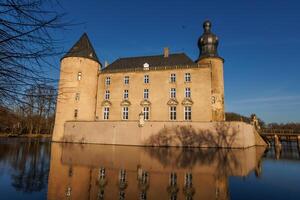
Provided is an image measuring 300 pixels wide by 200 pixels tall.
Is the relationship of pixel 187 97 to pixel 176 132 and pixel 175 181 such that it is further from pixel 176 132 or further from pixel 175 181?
pixel 175 181

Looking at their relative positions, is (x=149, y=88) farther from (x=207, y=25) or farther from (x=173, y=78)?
(x=207, y=25)

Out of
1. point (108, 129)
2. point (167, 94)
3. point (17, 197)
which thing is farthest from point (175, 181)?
point (167, 94)

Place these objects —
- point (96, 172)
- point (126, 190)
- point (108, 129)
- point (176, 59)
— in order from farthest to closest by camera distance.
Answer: point (176, 59) < point (108, 129) < point (96, 172) < point (126, 190)

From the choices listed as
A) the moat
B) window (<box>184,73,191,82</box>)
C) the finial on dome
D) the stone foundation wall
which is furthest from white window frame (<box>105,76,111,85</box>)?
the moat

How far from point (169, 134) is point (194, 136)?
2.68m

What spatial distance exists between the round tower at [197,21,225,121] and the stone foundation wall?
12.3ft

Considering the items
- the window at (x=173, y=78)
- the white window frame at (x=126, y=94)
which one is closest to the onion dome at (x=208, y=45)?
the window at (x=173, y=78)

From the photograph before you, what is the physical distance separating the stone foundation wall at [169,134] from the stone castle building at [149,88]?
1411 mm

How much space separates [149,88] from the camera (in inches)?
1134

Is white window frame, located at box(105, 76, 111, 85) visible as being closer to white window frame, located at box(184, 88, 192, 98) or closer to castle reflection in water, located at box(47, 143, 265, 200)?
white window frame, located at box(184, 88, 192, 98)

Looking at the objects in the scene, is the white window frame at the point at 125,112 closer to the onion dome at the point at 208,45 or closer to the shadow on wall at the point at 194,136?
the shadow on wall at the point at 194,136

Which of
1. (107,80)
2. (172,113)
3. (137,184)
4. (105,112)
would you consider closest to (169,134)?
(172,113)

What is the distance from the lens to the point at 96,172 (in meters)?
9.66

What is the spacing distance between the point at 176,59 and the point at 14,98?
93.4 ft
